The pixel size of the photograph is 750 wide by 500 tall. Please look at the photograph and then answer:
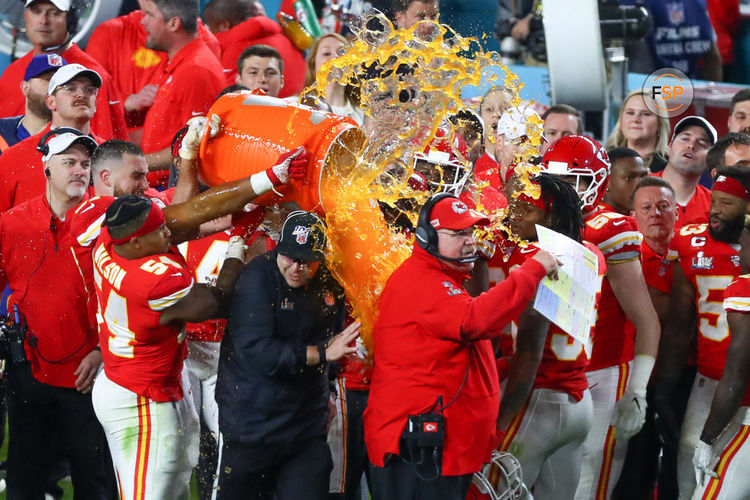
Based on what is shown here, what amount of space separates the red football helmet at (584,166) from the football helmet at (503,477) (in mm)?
1350

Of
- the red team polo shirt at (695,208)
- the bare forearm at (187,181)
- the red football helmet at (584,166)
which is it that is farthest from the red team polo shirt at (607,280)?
the bare forearm at (187,181)

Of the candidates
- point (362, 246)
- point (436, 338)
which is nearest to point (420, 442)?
point (436, 338)

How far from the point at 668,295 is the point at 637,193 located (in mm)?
589

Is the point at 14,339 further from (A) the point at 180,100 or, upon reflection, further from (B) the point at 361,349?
Result: (A) the point at 180,100

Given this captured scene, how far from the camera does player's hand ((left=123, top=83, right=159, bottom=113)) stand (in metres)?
7.50

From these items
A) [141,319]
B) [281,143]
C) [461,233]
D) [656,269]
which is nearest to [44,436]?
[141,319]

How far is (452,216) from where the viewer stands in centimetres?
409

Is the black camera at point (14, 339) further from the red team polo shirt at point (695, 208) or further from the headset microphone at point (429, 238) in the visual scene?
the red team polo shirt at point (695, 208)

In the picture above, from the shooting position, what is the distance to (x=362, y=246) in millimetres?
4473

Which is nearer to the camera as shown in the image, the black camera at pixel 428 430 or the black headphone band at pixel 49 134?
the black camera at pixel 428 430

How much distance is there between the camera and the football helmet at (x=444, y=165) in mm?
4895

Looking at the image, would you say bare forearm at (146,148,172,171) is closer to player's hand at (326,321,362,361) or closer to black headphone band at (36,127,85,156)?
black headphone band at (36,127,85,156)

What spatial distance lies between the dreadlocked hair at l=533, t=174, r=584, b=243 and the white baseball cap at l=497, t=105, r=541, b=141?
1.78ft

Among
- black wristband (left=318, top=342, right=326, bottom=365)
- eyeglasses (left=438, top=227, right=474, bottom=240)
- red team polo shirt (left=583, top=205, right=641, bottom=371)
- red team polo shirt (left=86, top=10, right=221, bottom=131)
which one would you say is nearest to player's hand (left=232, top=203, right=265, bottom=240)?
black wristband (left=318, top=342, right=326, bottom=365)
